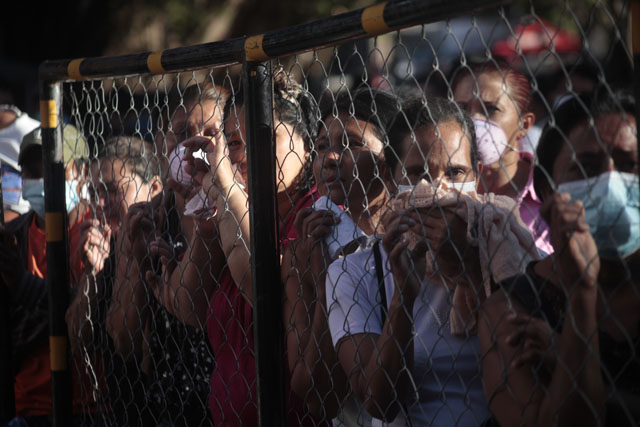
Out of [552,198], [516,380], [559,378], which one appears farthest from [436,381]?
[552,198]

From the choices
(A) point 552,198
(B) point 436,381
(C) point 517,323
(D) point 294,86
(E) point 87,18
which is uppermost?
(E) point 87,18

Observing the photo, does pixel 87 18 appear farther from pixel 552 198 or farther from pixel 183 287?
pixel 552 198

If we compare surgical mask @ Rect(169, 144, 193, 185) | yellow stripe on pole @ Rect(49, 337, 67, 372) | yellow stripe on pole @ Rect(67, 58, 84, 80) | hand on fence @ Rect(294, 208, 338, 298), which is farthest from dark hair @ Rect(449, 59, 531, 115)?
yellow stripe on pole @ Rect(49, 337, 67, 372)

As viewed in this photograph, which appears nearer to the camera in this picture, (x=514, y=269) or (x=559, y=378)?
(x=559, y=378)

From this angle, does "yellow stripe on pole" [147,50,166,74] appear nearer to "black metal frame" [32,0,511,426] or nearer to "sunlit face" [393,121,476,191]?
"black metal frame" [32,0,511,426]

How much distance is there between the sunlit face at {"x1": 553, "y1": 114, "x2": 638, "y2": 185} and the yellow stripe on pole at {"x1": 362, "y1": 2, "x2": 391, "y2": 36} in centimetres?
49

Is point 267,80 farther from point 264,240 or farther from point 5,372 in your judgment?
point 5,372

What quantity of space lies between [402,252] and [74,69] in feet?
4.58

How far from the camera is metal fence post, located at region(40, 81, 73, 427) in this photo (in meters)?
2.69

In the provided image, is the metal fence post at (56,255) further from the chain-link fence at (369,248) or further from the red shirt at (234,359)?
the red shirt at (234,359)

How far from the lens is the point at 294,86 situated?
7.82 ft

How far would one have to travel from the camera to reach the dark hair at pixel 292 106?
224cm

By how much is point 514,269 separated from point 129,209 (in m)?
1.39

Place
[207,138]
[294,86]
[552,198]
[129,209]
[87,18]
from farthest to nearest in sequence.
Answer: [87,18] < [129,209] < [294,86] < [207,138] < [552,198]
